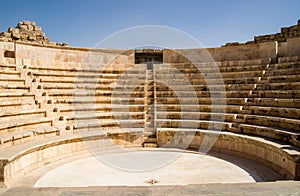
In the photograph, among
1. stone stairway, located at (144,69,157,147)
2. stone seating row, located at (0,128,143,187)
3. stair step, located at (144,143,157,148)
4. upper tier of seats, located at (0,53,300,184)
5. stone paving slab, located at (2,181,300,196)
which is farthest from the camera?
stone stairway, located at (144,69,157,147)

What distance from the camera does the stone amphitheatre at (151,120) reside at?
538 cm

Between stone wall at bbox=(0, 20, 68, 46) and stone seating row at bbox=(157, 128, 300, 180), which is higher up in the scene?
stone wall at bbox=(0, 20, 68, 46)

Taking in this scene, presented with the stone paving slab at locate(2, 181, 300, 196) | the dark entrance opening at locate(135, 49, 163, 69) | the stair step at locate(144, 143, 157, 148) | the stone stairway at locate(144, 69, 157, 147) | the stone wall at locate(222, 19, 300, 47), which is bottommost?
the stair step at locate(144, 143, 157, 148)

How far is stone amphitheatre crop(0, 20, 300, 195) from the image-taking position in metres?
5.38

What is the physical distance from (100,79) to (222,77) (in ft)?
16.0

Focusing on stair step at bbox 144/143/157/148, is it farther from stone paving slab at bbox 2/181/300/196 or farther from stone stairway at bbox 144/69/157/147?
stone paving slab at bbox 2/181/300/196

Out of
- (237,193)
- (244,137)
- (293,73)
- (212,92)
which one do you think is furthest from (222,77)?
(237,193)

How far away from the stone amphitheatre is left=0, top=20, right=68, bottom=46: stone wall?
0.24 metres

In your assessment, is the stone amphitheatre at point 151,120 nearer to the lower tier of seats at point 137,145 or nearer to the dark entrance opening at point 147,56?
the lower tier of seats at point 137,145

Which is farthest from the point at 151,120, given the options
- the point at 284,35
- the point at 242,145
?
the point at 284,35

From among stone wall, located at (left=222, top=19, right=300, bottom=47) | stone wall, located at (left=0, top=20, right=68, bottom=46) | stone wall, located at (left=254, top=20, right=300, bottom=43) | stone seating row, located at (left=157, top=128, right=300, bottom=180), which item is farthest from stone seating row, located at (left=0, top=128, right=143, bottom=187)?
stone wall, located at (left=254, top=20, right=300, bottom=43)

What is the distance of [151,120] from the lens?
923 centimetres

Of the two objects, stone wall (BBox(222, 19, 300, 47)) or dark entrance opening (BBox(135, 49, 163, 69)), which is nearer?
stone wall (BBox(222, 19, 300, 47))

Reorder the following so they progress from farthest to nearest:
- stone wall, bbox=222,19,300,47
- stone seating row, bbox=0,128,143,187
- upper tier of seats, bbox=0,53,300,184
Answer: stone wall, bbox=222,19,300,47 < upper tier of seats, bbox=0,53,300,184 < stone seating row, bbox=0,128,143,187
